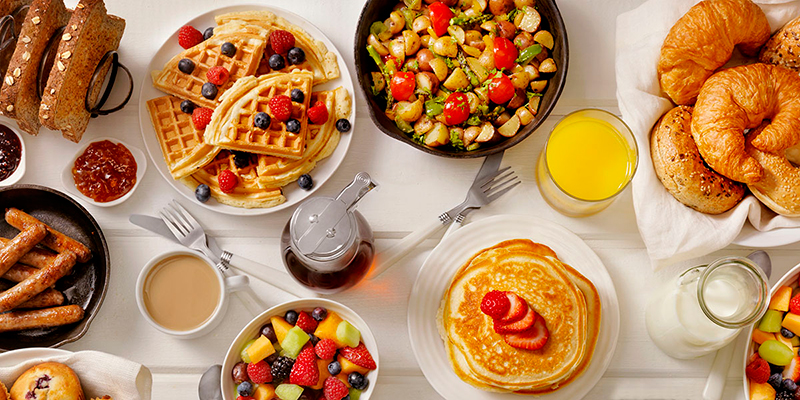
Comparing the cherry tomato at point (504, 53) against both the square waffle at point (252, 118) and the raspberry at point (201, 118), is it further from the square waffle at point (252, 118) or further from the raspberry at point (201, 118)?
the raspberry at point (201, 118)

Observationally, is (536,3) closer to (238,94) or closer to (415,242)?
(415,242)

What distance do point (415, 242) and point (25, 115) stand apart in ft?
4.92

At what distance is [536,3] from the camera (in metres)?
2.21

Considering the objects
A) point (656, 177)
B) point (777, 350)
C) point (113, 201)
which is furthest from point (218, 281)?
point (777, 350)

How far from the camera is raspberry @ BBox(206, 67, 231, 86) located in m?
2.20

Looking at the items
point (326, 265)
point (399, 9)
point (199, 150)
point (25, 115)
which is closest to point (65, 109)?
point (25, 115)

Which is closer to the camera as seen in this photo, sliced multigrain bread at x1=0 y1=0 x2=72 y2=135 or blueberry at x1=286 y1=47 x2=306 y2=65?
sliced multigrain bread at x1=0 y1=0 x2=72 y2=135

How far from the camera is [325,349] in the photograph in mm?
1969

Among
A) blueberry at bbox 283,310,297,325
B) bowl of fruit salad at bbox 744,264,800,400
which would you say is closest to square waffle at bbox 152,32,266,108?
blueberry at bbox 283,310,297,325

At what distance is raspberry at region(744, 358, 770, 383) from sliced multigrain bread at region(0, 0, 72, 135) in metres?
2.76

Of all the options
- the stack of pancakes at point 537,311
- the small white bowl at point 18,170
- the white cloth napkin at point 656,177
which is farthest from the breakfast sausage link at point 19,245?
the white cloth napkin at point 656,177

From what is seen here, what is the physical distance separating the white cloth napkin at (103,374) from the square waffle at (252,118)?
817mm

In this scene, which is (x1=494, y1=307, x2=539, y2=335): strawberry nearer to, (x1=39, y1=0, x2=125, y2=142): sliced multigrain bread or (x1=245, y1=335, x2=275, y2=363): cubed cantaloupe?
(x1=245, y1=335, x2=275, y2=363): cubed cantaloupe

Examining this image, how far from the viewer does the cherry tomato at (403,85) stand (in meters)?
2.14
